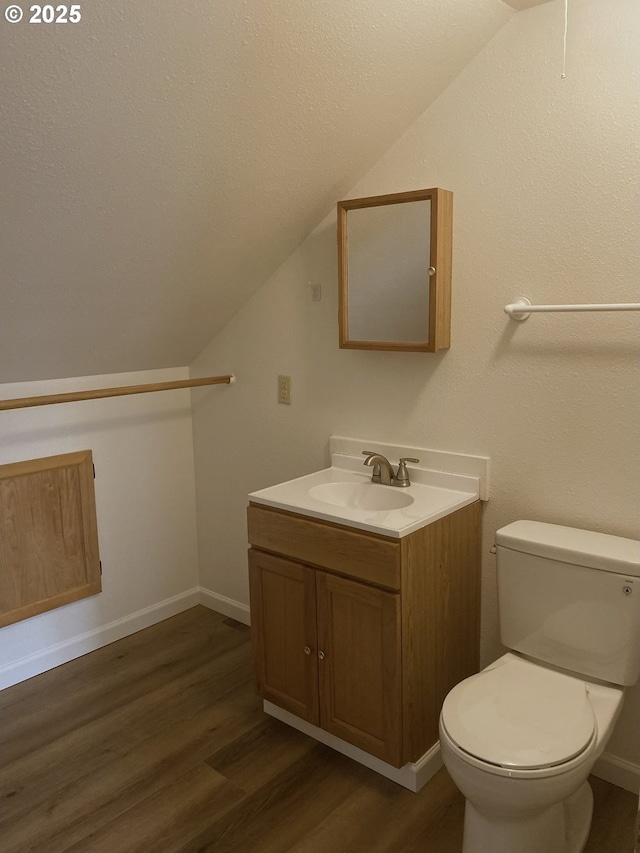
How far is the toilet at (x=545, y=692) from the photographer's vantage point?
4.82 ft

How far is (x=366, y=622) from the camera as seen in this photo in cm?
192

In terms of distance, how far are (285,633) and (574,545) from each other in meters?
0.94

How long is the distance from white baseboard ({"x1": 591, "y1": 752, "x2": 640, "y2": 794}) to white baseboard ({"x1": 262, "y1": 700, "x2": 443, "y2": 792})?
47 centimetres

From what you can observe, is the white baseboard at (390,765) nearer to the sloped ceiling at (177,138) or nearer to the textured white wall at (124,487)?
the textured white wall at (124,487)

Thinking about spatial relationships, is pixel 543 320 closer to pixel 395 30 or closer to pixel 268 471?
pixel 395 30

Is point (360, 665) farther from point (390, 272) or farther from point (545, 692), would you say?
point (390, 272)

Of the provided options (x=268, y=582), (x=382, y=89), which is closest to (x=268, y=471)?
(x=268, y=582)

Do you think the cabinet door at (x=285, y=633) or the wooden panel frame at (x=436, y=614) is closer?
the wooden panel frame at (x=436, y=614)

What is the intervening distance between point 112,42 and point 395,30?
0.75 meters

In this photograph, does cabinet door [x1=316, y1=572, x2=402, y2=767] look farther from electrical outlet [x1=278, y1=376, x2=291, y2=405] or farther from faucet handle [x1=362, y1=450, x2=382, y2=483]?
electrical outlet [x1=278, y1=376, x2=291, y2=405]

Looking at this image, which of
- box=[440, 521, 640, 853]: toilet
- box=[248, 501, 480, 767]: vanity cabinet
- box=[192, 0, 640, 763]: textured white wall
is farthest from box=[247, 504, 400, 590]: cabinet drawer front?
box=[192, 0, 640, 763]: textured white wall

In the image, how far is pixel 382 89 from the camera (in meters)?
1.93

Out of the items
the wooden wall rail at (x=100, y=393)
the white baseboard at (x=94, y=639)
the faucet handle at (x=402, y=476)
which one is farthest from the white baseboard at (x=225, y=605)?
the faucet handle at (x=402, y=476)

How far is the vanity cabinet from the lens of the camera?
1.88 metres
